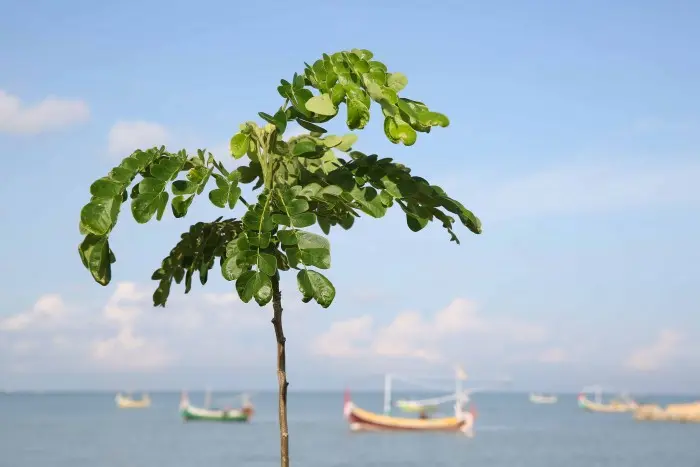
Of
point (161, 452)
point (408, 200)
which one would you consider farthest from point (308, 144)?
point (161, 452)

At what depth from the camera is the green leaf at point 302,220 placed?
3.58 meters

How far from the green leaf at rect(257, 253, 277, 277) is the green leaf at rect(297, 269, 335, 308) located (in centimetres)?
11

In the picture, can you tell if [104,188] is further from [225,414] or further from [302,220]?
[225,414]

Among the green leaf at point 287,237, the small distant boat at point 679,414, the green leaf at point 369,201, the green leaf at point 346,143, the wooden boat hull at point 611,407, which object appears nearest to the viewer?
the green leaf at point 287,237

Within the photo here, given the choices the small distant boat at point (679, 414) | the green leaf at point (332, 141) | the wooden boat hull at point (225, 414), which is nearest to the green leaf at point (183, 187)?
the green leaf at point (332, 141)

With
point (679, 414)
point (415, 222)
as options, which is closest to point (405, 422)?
point (679, 414)

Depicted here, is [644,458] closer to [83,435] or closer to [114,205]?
[83,435]

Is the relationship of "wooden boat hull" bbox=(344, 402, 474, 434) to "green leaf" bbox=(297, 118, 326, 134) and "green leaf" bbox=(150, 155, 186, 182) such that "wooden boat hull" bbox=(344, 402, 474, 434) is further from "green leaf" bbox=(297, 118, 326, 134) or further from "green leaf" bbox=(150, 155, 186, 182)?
"green leaf" bbox=(150, 155, 186, 182)

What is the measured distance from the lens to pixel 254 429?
5806 cm

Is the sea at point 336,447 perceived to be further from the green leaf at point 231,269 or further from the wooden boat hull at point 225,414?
the green leaf at point 231,269

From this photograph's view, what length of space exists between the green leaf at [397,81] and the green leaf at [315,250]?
63cm

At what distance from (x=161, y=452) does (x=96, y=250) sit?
38.9 m

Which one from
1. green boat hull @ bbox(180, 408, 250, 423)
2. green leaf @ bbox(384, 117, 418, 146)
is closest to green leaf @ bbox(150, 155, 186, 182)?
green leaf @ bbox(384, 117, 418, 146)

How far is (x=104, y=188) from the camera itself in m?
3.62
